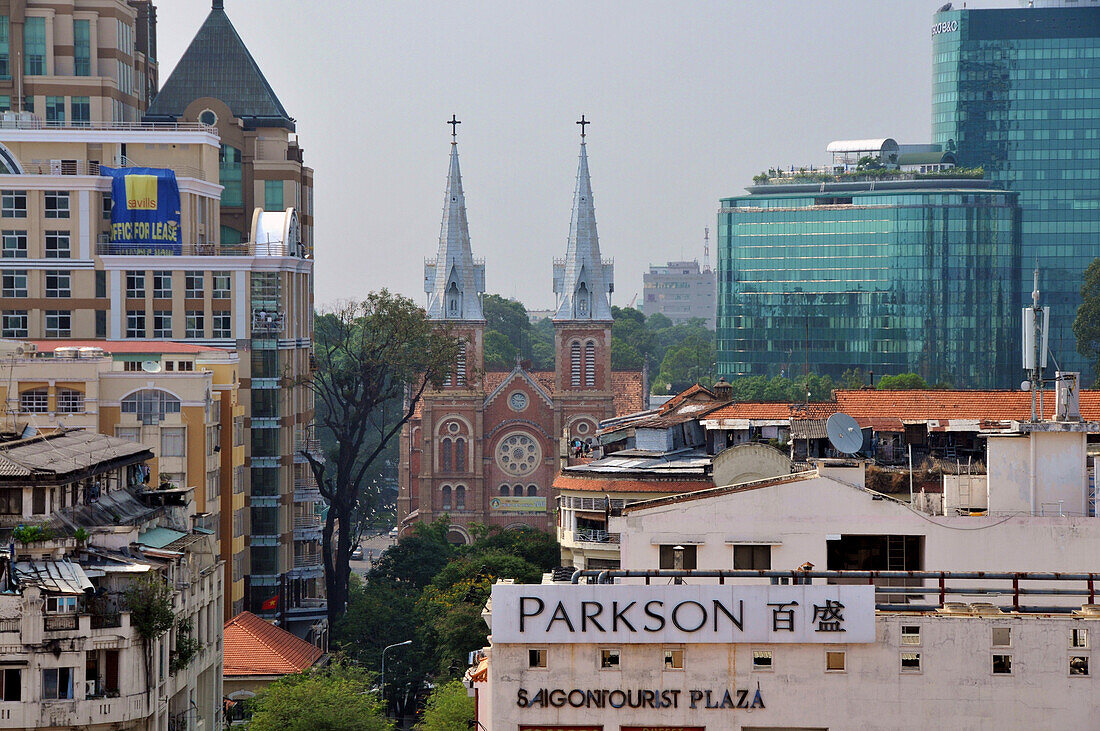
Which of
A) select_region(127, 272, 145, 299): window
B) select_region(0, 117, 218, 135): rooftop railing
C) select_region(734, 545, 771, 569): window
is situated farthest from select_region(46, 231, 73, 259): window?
select_region(734, 545, 771, 569): window

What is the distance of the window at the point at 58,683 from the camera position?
143 feet

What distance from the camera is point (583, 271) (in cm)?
16812

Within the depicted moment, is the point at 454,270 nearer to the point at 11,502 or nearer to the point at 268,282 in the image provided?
the point at 268,282

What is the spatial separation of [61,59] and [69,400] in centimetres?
3883

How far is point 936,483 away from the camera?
52.6 metres

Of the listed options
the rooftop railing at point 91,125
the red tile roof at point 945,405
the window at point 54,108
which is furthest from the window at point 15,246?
the red tile roof at point 945,405

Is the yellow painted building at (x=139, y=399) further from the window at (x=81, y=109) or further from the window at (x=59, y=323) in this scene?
the window at (x=81, y=109)

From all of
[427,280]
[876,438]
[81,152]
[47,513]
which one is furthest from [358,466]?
[47,513]

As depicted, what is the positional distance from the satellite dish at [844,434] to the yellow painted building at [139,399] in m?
26.5

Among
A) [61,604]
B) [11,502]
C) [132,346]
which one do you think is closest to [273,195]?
[132,346]

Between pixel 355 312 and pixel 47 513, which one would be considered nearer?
pixel 47 513

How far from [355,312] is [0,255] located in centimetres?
2063

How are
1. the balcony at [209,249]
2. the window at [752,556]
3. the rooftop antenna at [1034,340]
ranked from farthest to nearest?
1. the balcony at [209,249]
2. the rooftop antenna at [1034,340]
3. the window at [752,556]

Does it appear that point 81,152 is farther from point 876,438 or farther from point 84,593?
point 84,593
